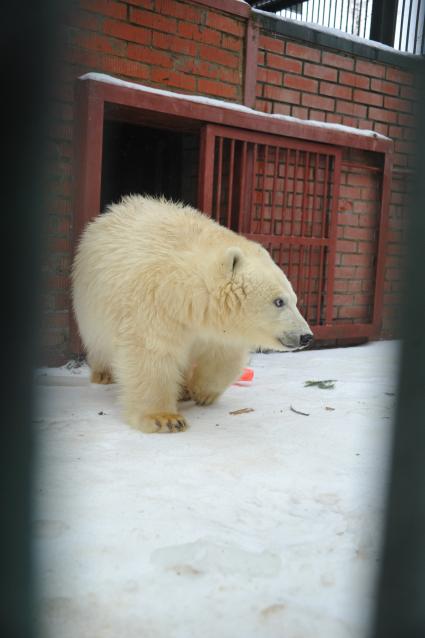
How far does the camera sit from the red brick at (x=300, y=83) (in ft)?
17.8

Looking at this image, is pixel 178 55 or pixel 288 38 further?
pixel 288 38

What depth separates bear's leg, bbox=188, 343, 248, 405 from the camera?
346cm

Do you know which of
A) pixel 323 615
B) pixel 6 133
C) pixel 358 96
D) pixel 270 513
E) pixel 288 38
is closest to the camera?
pixel 6 133

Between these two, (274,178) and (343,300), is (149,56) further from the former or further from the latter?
(343,300)

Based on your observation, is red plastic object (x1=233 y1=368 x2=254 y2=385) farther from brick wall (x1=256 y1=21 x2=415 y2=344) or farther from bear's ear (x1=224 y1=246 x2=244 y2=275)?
brick wall (x1=256 y1=21 x2=415 y2=344)

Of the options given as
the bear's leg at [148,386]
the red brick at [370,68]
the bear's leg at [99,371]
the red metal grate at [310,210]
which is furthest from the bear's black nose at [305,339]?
the red brick at [370,68]

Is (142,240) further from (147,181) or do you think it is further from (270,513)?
(147,181)

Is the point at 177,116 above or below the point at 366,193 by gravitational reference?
above

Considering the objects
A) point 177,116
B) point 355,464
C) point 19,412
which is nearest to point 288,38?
point 177,116

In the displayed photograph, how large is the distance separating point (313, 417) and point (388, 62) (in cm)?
423

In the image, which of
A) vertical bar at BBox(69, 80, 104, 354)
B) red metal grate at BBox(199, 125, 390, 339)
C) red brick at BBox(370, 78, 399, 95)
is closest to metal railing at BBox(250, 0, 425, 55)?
red brick at BBox(370, 78, 399, 95)

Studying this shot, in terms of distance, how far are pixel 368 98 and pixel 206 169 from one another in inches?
87.9

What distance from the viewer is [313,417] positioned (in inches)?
133

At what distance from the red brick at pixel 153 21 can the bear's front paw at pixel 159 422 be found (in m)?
2.95
